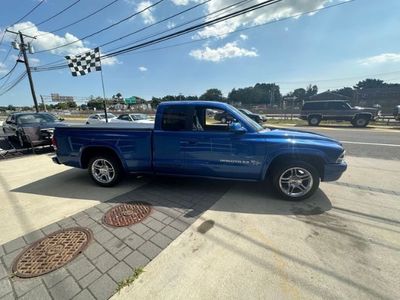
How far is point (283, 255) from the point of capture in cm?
241

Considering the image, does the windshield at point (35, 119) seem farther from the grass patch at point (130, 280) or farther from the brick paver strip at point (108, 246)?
the grass patch at point (130, 280)

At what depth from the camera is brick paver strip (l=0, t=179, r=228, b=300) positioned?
6.57ft

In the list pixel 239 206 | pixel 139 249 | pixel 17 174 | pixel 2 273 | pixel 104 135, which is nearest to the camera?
pixel 2 273

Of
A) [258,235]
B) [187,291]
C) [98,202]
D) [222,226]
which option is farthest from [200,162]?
[187,291]

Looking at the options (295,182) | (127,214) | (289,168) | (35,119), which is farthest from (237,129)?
(35,119)

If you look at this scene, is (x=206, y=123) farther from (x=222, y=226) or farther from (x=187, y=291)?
(x=187, y=291)

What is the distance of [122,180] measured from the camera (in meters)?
4.84

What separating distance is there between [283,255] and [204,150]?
80.0 inches

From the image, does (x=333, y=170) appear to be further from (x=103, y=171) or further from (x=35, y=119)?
(x=35, y=119)

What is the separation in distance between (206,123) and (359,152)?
6.09m

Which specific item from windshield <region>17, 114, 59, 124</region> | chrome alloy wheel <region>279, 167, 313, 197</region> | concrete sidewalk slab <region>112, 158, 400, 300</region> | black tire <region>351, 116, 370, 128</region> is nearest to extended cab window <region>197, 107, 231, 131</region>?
chrome alloy wheel <region>279, 167, 313, 197</region>

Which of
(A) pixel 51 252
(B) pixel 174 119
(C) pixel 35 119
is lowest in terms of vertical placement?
(A) pixel 51 252

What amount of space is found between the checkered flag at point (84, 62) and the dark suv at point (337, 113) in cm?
1601

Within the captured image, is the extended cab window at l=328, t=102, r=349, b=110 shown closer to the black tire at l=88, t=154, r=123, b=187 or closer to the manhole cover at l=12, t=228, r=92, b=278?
the black tire at l=88, t=154, r=123, b=187
